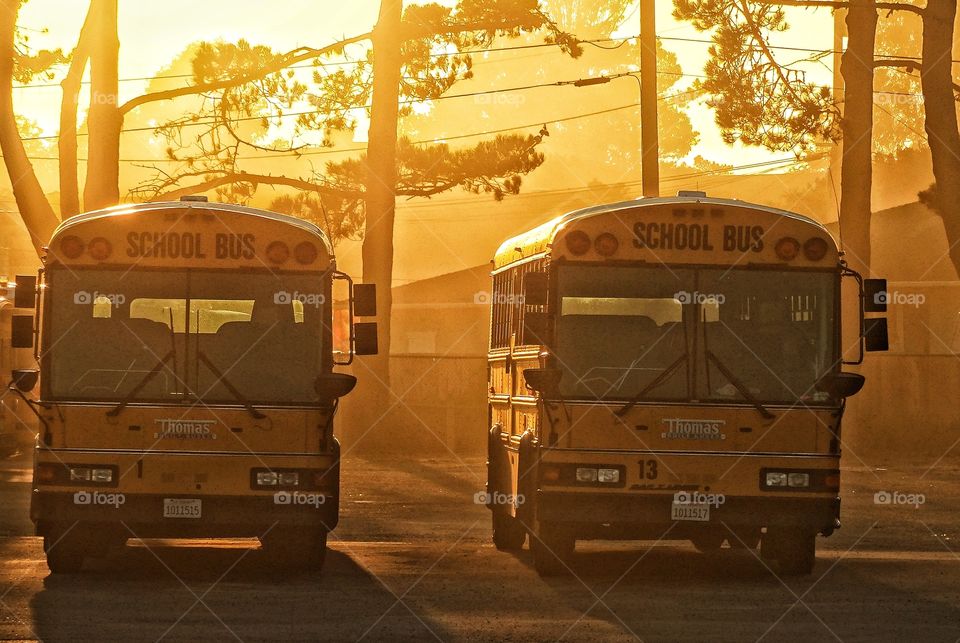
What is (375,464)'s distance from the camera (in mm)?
31266

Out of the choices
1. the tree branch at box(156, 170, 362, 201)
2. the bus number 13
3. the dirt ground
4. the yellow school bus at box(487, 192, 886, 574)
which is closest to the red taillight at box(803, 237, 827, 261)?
the yellow school bus at box(487, 192, 886, 574)

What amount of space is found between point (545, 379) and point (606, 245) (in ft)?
4.05

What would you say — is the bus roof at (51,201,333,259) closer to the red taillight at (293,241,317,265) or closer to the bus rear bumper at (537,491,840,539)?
the red taillight at (293,241,317,265)

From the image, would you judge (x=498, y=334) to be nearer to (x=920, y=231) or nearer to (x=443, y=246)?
(x=920, y=231)

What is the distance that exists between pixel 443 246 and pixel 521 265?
76469 mm

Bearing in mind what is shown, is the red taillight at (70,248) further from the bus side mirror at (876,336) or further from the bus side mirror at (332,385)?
the bus side mirror at (876,336)

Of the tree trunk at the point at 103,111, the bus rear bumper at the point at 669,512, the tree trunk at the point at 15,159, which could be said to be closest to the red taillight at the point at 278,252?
the bus rear bumper at the point at 669,512

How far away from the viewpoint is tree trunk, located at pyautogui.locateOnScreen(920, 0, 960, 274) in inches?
1094

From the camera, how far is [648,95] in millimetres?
Result: 31453

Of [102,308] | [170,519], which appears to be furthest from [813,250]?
[102,308]

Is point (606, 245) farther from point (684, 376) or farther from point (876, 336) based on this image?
point (876, 336)

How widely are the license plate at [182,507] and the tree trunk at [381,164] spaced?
21.2 metres

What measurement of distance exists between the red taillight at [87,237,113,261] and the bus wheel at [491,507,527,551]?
440 centimetres

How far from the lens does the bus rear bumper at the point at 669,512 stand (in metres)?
13.4
